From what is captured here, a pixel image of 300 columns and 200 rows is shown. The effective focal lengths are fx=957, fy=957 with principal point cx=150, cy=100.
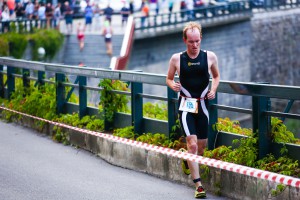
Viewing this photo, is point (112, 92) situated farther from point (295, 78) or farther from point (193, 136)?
point (295, 78)

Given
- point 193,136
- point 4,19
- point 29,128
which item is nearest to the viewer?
point 193,136

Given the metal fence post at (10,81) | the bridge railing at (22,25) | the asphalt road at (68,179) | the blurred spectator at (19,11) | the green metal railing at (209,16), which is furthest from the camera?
the green metal railing at (209,16)

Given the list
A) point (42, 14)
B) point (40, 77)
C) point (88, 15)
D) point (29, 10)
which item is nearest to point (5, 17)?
point (29, 10)

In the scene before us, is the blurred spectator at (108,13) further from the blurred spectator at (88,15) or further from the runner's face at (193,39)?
the runner's face at (193,39)

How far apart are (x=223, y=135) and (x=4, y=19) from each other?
30683 millimetres

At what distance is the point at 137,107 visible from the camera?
12969mm

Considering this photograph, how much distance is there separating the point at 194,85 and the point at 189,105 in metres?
0.23

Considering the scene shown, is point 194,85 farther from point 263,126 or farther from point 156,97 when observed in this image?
point 156,97

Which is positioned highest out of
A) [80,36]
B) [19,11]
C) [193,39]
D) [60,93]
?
[19,11]

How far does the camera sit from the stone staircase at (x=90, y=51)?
44344 mm

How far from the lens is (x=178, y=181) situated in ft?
36.5

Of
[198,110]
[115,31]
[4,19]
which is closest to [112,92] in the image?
[198,110]

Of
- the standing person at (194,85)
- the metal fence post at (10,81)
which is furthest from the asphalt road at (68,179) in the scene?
the metal fence post at (10,81)

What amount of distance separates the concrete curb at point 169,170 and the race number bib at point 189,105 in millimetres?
797
